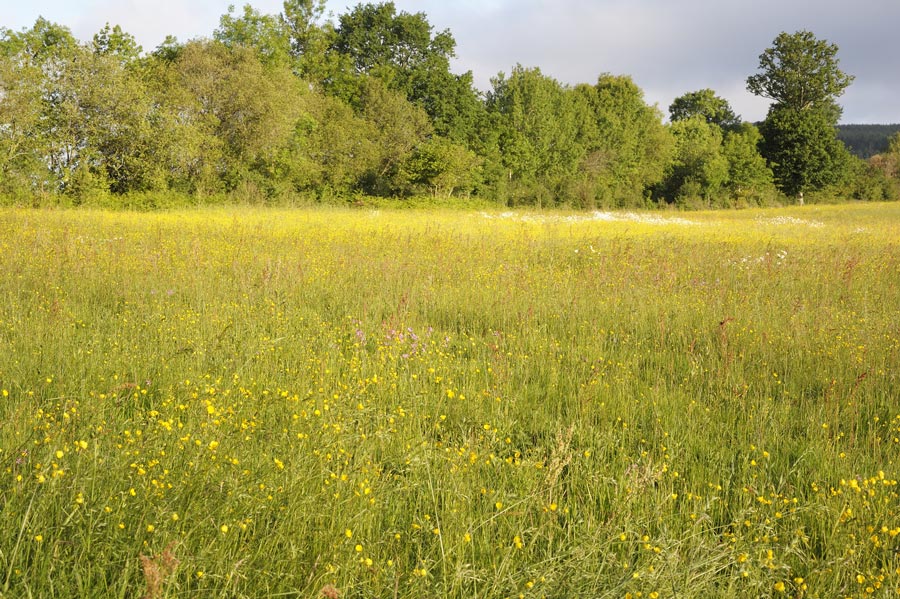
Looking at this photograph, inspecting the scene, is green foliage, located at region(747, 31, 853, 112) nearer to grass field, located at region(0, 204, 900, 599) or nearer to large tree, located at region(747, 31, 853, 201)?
large tree, located at region(747, 31, 853, 201)

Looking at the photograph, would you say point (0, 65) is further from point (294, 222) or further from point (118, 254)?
point (118, 254)

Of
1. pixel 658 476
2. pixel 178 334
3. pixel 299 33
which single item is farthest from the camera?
pixel 299 33

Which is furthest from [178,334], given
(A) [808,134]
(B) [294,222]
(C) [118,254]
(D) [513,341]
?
(A) [808,134]

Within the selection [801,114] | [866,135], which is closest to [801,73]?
[801,114]

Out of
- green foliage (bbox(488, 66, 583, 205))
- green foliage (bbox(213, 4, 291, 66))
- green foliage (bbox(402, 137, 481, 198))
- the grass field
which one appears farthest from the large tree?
the grass field

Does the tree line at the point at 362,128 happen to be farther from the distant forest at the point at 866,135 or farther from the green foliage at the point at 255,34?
the distant forest at the point at 866,135

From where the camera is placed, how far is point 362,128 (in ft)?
104

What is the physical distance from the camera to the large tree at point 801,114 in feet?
145

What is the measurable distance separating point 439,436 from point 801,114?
51.0m

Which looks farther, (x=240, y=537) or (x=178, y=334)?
(x=178, y=334)

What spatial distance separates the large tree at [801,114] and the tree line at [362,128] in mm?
117

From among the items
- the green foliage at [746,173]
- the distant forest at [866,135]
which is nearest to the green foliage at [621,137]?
the green foliage at [746,173]

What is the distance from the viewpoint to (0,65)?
61.5ft

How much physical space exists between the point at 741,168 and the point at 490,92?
1698cm
